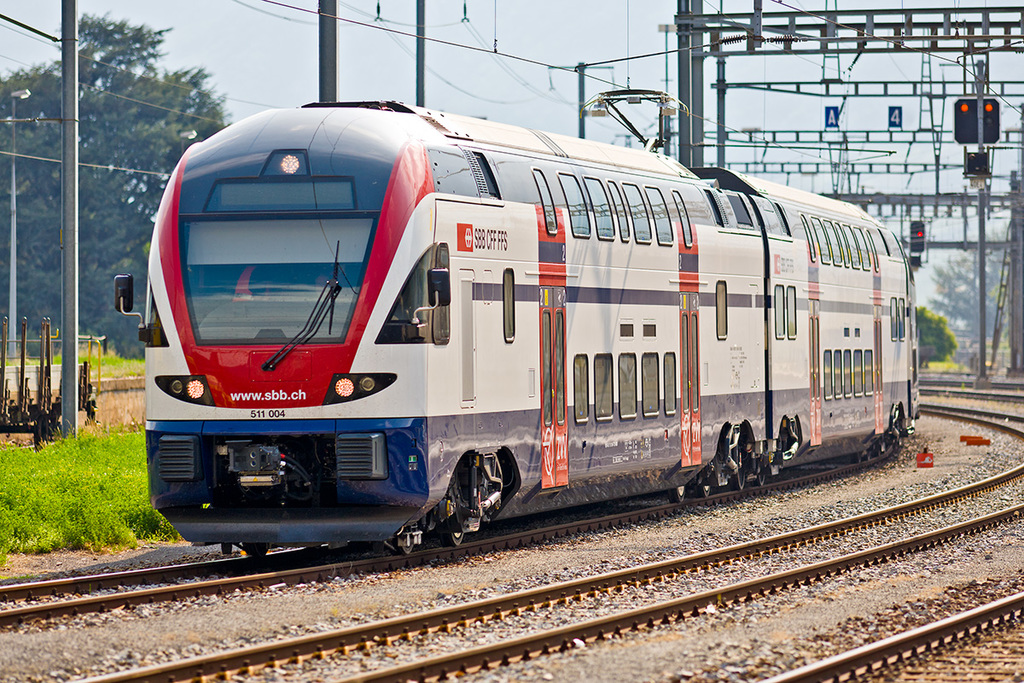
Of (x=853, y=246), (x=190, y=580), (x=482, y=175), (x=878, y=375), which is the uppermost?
(x=853, y=246)

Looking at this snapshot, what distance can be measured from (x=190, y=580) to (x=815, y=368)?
555 inches

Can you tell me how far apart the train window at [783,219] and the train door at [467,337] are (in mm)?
9918

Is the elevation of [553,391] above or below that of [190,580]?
above

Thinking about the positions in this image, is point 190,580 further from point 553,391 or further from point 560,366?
point 560,366

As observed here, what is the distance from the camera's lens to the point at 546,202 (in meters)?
16.1

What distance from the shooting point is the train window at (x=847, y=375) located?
26.5m

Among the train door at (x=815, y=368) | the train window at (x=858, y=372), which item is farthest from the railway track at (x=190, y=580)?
the train window at (x=858, y=372)

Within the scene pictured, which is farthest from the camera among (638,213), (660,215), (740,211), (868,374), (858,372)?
(868,374)

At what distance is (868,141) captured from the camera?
161ft

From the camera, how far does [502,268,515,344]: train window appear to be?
1512 cm

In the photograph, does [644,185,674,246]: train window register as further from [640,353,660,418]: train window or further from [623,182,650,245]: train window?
[640,353,660,418]: train window

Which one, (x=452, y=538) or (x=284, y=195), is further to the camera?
(x=452, y=538)

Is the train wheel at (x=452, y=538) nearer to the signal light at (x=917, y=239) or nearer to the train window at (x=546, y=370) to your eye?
the train window at (x=546, y=370)

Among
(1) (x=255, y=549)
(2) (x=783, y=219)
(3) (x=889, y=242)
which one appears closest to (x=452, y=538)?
(1) (x=255, y=549)
